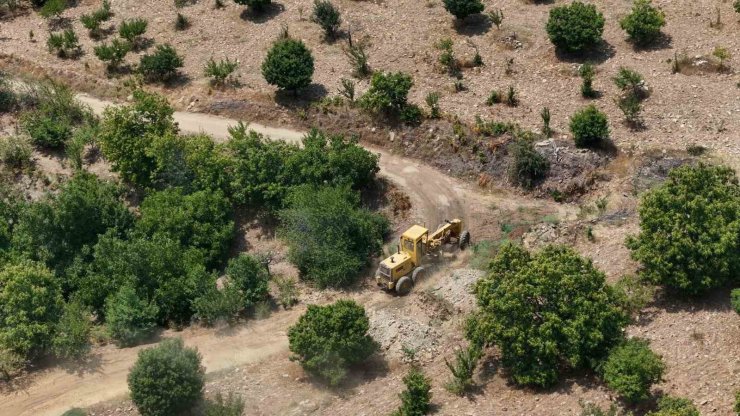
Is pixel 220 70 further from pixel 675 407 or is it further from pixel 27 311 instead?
pixel 675 407

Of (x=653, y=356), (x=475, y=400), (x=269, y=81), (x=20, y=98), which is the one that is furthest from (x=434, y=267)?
(x=20, y=98)

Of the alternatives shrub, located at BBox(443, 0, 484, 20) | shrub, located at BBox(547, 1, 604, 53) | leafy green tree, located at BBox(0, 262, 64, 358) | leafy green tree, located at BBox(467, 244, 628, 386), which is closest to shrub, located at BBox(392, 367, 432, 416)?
leafy green tree, located at BBox(467, 244, 628, 386)

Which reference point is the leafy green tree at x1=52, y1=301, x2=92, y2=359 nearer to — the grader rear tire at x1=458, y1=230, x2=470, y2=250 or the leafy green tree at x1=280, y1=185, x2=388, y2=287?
the leafy green tree at x1=280, y1=185, x2=388, y2=287

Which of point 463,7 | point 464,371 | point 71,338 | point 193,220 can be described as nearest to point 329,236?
point 193,220

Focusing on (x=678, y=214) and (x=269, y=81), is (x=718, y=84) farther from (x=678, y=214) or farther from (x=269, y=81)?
(x=269, y=81)

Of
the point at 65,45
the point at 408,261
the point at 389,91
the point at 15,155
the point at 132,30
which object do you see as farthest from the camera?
the point at 65,45

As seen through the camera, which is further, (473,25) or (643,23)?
(473,25)

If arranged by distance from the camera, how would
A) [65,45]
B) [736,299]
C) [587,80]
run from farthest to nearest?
[65,45]
[587,80]
[736,299]

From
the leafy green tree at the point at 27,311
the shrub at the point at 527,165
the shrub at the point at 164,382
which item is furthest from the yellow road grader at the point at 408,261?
the leafy green tree at the point at 27,311
